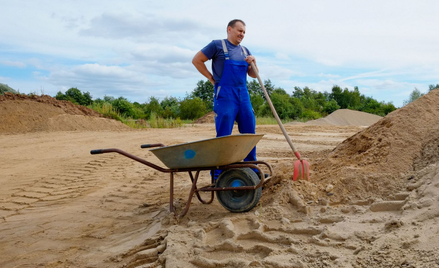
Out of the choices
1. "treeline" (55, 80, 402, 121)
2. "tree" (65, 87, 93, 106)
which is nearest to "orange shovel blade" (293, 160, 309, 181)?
"treeline" (55, 80, 402, 121)

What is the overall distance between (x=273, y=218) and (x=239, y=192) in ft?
1.46

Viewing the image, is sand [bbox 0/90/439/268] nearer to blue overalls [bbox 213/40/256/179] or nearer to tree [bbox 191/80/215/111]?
blue overalls [bbox 213/40/256/179]

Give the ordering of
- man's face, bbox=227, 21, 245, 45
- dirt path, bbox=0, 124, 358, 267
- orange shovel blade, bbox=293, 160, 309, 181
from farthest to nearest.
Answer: man's face, bbox=227, 21, 245, 45, orange shovel blade, bbox=293, 160, 309, 181, dirt path, bbox=0, 124, 358, 267

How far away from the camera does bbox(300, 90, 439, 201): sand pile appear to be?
3207mm

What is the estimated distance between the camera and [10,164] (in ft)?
21.3

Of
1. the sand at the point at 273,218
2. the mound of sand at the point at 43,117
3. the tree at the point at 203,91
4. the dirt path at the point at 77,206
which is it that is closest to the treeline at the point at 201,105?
the tree at the point at 203,91

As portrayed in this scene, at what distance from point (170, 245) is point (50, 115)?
11.6m

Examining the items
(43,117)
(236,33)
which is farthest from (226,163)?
(43,117)

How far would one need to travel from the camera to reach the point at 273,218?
2.91 meters

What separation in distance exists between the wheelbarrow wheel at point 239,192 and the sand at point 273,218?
10 cm

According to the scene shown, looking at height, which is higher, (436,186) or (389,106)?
(389,106)

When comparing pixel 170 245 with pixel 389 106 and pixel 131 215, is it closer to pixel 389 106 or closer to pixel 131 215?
pixel 131 215

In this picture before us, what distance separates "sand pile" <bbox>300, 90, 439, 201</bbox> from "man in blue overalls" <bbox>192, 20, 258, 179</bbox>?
1017 millimetres

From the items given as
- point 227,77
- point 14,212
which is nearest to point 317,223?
point 227,77
